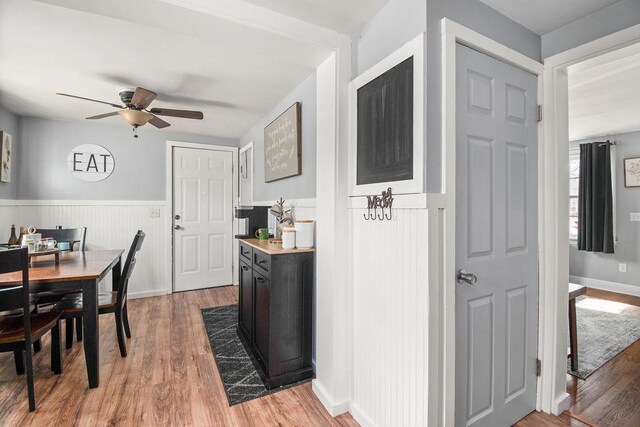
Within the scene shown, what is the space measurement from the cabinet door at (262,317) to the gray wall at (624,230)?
506 centimetres

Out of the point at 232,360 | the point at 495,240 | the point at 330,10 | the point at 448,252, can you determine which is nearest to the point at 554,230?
the point at 495,240

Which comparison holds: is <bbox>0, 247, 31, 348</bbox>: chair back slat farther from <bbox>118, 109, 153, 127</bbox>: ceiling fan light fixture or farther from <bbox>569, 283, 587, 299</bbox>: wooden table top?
<bbox>569, 283, 587, 299</bbox>: wooden table top

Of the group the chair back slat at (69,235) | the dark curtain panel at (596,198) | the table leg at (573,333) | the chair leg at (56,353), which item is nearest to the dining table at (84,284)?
the chair leg at (56,353)

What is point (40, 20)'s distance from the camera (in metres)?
1.70

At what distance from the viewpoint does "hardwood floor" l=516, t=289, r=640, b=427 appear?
5.51 feet

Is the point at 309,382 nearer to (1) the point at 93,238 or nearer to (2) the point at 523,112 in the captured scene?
(2) the point at 523,112

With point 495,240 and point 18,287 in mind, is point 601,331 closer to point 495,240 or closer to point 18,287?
point 495,240

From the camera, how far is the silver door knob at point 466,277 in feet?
4.50

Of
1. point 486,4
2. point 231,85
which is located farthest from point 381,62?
point 231,85

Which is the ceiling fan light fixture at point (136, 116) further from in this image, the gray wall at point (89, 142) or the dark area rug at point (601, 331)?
the dark area rug at point (601, 331)

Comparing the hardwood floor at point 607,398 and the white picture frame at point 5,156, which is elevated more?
the white picture frame at point 5,156

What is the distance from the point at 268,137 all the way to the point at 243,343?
2.04 m

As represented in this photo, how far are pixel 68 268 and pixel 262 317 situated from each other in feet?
4.59

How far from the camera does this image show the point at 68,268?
2.11 m
